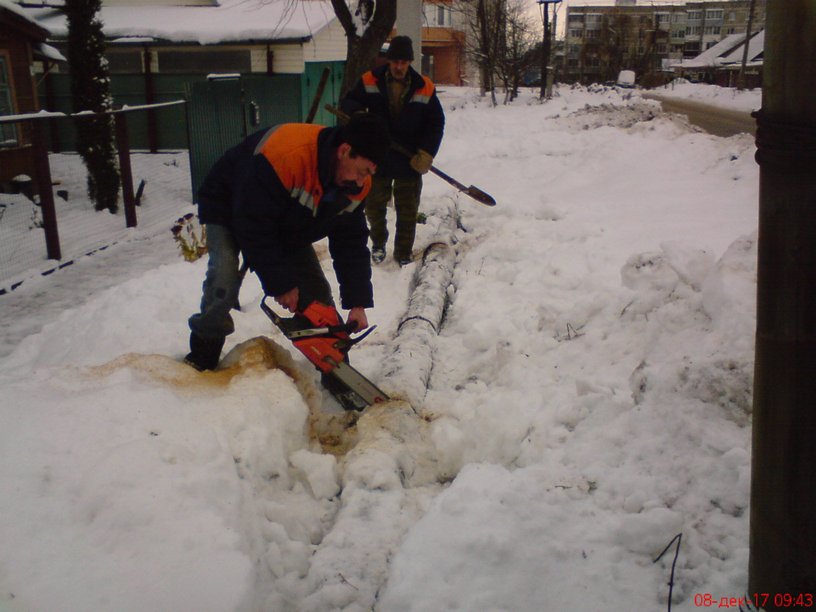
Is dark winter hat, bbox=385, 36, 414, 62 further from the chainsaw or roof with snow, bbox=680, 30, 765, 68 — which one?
roof with snow, bbox=680, 30, 765, 68

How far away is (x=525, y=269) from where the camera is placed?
595 centimetres

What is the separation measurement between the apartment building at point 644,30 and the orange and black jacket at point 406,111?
213ft

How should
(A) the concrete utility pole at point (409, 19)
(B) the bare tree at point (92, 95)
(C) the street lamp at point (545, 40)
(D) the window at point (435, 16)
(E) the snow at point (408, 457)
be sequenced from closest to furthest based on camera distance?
(E) the snow at point (408, 457)
(B) the bare tree at point (92, 95)
(A) the concrete utility pole at point (409, 19)
(C) the street lamp at point (545, 40)
(D) the window at point (435, 16)

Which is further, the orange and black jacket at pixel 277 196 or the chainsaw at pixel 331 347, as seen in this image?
the chainsaw at pixel 331 347

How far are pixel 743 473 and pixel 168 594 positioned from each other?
6.57 feet

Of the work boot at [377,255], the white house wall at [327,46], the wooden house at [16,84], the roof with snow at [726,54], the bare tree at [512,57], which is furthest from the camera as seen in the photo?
the roof with snow at [726,54]

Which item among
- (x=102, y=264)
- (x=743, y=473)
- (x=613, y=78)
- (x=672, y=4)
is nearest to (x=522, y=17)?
(x=613, y=78)

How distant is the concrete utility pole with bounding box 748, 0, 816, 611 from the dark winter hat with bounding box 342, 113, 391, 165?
1.93 m

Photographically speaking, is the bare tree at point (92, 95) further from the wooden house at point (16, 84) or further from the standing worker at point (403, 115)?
the standing worker at point (403, 115)

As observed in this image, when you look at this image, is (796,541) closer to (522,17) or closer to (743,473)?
(743,473)

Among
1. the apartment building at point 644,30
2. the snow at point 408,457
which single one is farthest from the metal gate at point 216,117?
the apartment building at point 644,30

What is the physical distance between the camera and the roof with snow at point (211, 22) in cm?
1742

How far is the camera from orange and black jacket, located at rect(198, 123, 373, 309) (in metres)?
3.53

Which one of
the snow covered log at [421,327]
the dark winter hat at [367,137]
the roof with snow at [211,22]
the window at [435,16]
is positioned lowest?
the snow covered log at [421,327]
